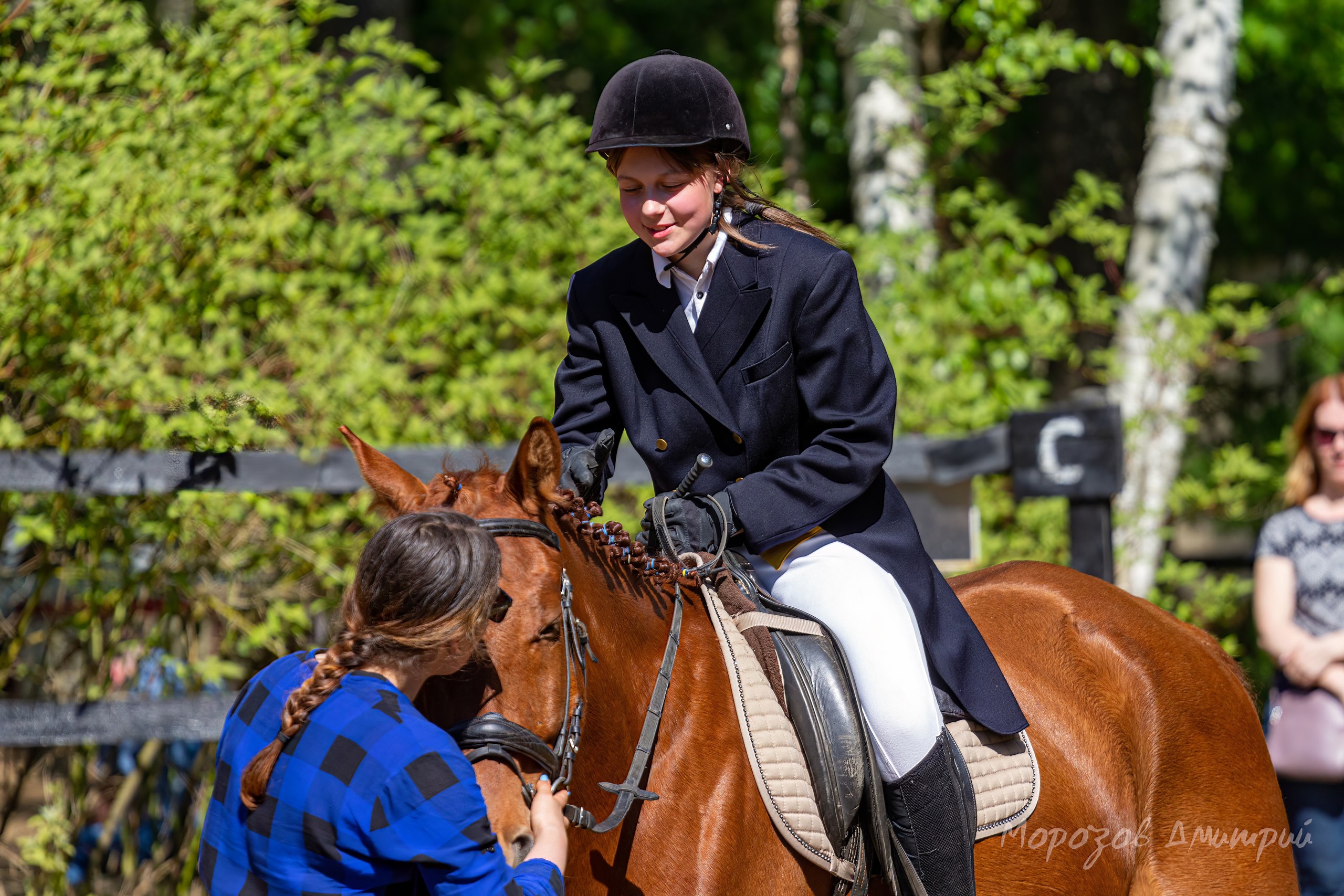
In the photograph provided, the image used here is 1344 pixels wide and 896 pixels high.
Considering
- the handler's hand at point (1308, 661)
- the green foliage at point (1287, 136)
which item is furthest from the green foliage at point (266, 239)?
the green foliage at point (1287, 136)

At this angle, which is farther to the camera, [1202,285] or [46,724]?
[1202,285]

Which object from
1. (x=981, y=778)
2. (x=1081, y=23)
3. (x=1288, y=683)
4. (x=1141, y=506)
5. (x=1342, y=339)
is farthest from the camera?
(x=1081, y=23)

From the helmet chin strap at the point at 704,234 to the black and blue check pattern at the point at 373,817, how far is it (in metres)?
1.06

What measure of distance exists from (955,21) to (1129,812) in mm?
4607

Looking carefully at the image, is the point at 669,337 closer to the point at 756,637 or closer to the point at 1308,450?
the point at 756,637

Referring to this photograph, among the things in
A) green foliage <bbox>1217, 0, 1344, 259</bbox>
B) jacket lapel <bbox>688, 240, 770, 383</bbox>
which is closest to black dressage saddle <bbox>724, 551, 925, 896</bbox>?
jacket lapel <bbox>688, 240, 770, 383</bbox>

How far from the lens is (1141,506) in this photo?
560cm

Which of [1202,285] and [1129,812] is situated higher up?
[1202,285]

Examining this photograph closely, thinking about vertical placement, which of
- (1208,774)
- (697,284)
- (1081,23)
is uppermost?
(1081,23)

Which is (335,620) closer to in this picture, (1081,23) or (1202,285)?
(1202,285)

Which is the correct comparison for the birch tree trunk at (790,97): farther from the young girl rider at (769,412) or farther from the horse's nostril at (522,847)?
the horse's nostril at (522,847)

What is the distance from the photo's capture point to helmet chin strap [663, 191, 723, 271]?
2.37m

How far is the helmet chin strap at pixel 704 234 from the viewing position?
2367mm

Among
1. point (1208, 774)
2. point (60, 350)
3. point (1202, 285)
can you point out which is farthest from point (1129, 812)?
point (1202, 285)
